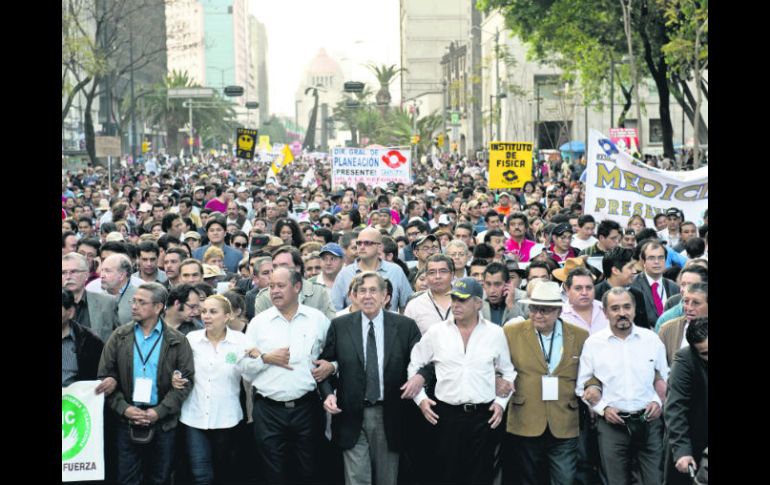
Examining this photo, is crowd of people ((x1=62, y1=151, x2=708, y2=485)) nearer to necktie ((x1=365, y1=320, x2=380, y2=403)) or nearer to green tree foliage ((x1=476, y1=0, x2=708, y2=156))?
necktie ((x1=365, y1=320, x2=380, y2=403))

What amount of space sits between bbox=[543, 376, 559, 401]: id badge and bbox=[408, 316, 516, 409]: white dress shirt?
8.7 inches

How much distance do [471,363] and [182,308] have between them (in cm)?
234

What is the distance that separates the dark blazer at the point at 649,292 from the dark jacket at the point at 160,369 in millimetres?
3809

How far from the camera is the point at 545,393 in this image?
797cm

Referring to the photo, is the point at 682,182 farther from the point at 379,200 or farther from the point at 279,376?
the point at 279,376

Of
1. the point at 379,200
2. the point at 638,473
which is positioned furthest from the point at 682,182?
the point at 638,473

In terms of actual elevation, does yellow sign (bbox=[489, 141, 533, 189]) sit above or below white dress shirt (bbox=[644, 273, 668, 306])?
above

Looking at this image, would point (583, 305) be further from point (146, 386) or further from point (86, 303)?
point (86, 303)

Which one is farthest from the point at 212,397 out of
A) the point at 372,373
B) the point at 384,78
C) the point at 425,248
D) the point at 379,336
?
the point at 384,78

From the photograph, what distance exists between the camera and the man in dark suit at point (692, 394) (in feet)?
23.1

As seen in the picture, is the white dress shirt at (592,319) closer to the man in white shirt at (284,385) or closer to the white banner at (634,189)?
the man in white shirt at (284,385)

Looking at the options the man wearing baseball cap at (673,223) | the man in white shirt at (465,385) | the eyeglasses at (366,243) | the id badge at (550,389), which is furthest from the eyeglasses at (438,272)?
the man wearing baseball cap at (673,223)

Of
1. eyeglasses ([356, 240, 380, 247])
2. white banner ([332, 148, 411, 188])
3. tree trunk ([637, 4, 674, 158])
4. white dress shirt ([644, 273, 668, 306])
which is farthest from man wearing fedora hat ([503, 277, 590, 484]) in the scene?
tree trunk ([637, 4, 674, 158])

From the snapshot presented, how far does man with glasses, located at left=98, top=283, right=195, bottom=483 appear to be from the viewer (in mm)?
7965
